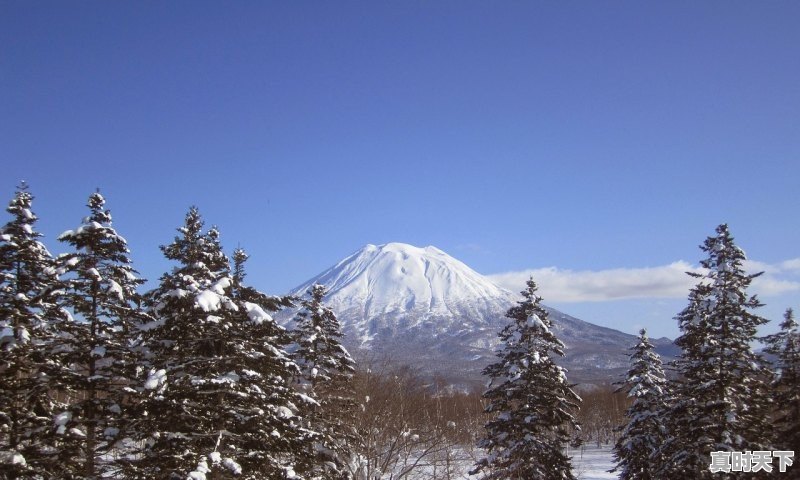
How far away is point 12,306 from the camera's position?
16.3 meters

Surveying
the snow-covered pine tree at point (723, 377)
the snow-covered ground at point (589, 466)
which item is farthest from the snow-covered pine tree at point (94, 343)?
the snow-covered ground at point (589, 466)

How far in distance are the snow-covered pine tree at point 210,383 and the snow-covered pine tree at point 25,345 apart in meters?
3.03

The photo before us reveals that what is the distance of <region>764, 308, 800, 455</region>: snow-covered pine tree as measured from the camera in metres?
24.6

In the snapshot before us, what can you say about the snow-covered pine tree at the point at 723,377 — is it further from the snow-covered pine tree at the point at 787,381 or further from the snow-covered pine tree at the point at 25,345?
the snow-covered pine tree at the point at 25,345

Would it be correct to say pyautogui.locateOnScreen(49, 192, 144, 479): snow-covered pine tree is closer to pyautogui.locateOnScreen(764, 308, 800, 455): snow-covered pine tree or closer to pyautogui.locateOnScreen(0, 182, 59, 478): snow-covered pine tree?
pyautogui.locateOnScreen(0, 182, 59, 478): snow-covered pine tree

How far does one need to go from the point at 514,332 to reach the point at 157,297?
52.1 feet

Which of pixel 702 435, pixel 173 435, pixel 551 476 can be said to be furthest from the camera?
pixel 551 476

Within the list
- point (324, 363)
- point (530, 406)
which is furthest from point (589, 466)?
point (324, 363)

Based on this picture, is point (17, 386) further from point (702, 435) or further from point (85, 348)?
point (702, 435)

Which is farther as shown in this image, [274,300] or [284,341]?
[284,341]

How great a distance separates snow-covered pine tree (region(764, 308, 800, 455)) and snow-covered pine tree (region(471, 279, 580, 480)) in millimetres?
8931

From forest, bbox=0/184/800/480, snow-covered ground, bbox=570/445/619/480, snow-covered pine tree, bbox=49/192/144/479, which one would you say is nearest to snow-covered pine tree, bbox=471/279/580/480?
forest, bbox=0/184/800/480

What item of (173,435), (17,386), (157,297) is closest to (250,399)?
(173,435)

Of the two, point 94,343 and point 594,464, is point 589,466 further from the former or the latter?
point 94,343
